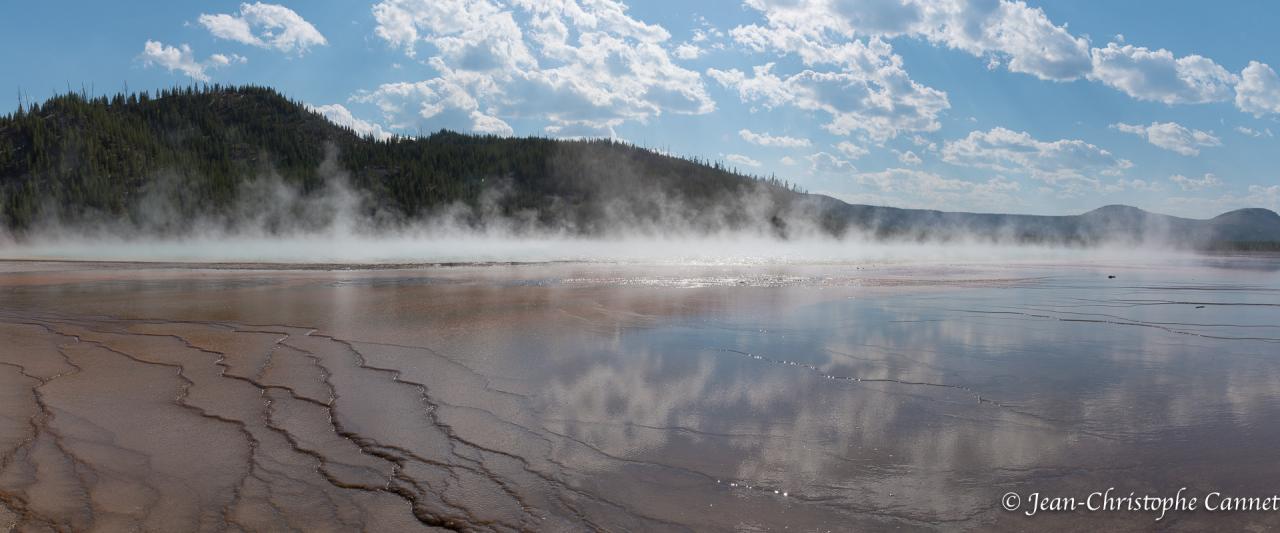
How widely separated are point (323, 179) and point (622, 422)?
126 meters

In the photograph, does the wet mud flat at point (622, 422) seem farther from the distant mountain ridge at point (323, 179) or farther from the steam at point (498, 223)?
the distant mountain ridge at point (323, 179)

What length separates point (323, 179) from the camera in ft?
392

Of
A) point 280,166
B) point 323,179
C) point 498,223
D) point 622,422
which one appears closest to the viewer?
point 622,422

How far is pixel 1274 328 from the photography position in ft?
37.3

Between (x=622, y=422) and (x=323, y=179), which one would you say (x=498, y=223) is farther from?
(x=622, y=422)

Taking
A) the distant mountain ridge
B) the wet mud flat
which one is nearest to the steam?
the distant mountain ridge

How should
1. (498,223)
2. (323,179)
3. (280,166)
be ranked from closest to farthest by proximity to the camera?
1. (498,223)
2. (323,179)
3. (280,166)

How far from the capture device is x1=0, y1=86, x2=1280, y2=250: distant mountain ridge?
97.9 metres

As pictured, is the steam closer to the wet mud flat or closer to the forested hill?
the forested hill

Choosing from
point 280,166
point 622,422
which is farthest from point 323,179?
point 622,422

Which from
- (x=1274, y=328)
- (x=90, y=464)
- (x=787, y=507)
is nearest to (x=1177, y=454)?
(x=787, y=507)

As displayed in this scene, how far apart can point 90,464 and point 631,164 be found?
150872 mm

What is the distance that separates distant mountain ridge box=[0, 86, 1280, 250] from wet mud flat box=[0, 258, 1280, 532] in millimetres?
98236

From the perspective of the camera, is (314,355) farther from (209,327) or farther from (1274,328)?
(1274,328)
